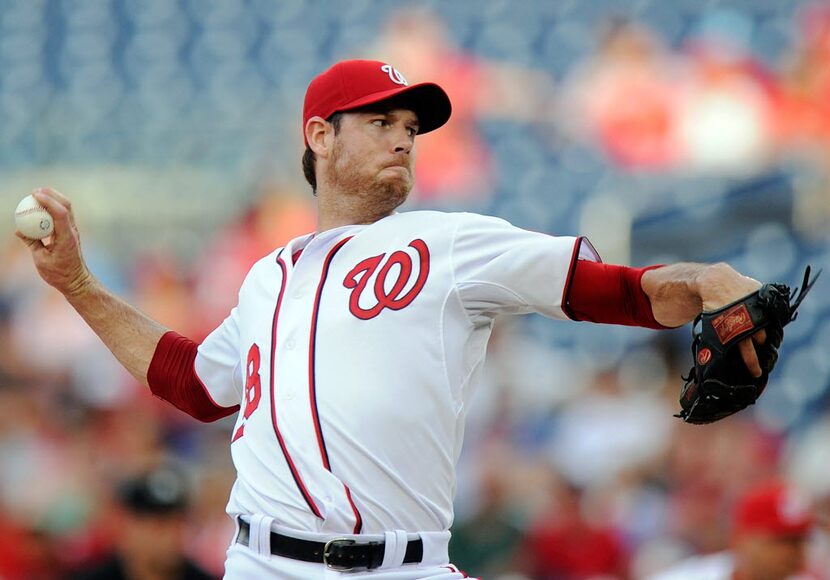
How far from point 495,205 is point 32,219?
5.20 meters

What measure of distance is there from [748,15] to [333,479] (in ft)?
21.0

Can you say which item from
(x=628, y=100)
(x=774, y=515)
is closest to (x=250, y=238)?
(x=628, y=100)

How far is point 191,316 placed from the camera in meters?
6.76

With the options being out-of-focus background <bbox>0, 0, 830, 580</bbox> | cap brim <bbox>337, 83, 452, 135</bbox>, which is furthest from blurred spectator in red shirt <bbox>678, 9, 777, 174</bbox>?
cap brim <bbox>337, 83, 452, 135</bbox>

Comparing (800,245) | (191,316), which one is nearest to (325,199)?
(191,316)

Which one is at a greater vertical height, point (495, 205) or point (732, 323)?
point (495, 205)

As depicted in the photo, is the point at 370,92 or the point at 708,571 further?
the point at 708,571

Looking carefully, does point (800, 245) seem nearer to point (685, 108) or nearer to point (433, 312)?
point (685, 108)

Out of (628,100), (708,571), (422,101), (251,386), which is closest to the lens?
(251,386)

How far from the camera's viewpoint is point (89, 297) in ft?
8.93

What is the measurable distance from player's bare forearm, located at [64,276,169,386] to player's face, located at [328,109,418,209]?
552mm

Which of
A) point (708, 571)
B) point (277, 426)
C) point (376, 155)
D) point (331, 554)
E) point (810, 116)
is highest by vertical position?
point (810, 116)

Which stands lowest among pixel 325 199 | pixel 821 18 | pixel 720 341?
pixel 720 341

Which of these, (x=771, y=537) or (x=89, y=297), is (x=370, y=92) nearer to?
(x=89, y=297)
